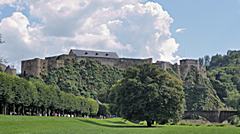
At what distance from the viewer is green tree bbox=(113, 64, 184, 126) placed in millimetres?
74438

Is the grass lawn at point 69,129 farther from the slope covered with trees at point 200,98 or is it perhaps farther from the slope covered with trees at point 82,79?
the slope covered with trees at point 200,98

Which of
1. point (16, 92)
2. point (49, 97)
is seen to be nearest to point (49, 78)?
point (49, 97)

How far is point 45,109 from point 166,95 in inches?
1833

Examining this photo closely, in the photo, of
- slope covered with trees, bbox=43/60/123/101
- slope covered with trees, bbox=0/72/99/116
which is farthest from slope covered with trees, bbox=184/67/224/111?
slope covered with trees, bbox=0/72/99/116

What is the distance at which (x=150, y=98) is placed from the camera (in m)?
74.7

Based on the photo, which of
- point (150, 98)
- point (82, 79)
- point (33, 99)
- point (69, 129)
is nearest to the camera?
point (69, 129)

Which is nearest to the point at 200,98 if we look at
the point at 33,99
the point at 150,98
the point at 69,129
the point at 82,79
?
the point at 82,79

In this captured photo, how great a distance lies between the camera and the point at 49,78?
17238 cm

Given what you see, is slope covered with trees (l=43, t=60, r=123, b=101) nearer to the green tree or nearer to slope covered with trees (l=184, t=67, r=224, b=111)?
slope covered with trees (l=184, t=67, r=224, b=111)

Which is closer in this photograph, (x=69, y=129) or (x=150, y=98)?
(x=69, y=129)

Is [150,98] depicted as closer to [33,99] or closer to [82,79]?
[33,99]

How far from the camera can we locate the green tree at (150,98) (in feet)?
244

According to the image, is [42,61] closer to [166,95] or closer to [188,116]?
[188,116]

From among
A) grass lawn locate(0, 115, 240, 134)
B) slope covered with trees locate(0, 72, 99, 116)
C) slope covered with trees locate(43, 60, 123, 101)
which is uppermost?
slope covered with trees locate(43, 60, 123, 101)
